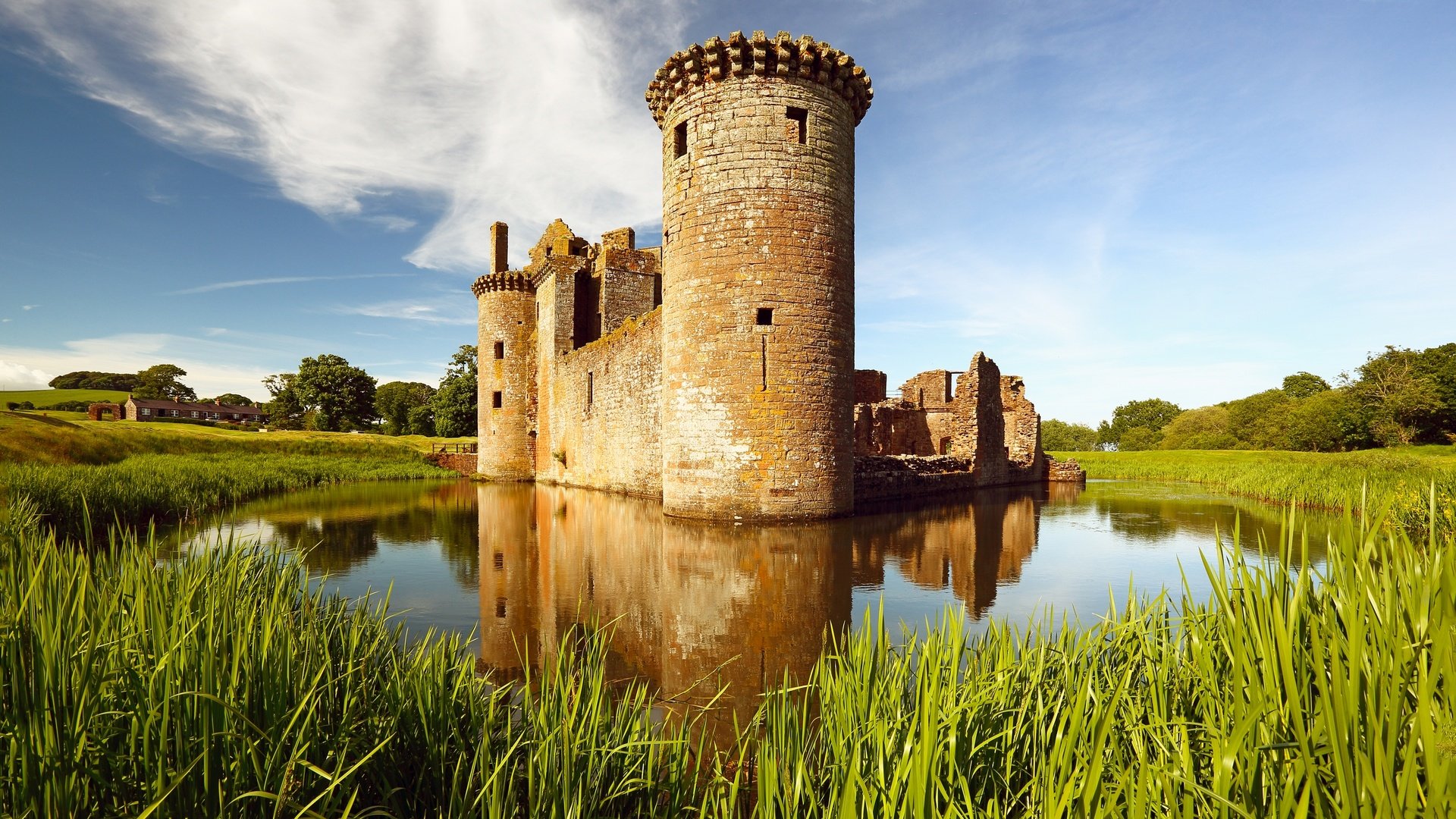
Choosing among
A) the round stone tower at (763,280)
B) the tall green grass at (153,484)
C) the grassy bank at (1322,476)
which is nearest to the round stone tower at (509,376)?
the tall green grass at (153,484)

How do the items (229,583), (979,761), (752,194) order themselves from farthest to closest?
(752,194) < (229,583) < (979,761)

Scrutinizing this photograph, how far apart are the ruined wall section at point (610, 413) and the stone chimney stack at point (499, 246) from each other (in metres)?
6.72

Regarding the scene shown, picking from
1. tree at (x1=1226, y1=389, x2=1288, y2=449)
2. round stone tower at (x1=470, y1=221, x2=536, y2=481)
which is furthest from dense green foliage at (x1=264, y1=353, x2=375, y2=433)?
tree at (x1=1226, y1=389, x2=1288, y2=449)

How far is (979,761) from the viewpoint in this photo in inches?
98.0

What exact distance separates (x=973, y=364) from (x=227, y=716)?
22.7 meters

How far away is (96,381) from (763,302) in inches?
4953

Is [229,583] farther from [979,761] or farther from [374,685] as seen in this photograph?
[979,761]

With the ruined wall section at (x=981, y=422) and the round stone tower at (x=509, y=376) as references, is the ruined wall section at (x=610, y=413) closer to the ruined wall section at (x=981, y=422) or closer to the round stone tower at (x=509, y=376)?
the round stone tower at (x=509, y=376)

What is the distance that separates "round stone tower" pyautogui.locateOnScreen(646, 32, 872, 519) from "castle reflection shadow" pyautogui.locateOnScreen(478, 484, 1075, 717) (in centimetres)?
99

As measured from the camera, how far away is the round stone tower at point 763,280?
11.4 m

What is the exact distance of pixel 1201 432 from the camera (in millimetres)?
65500

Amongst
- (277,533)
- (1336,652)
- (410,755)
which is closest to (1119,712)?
(1336,652)

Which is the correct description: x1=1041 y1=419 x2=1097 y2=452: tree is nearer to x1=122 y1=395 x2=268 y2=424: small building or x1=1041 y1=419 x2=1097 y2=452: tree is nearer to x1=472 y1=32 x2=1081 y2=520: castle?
x1=472 y1=32 x2=1081 y2=520: castle

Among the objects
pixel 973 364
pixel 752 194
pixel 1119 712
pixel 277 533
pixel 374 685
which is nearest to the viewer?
pixel 1119 712
